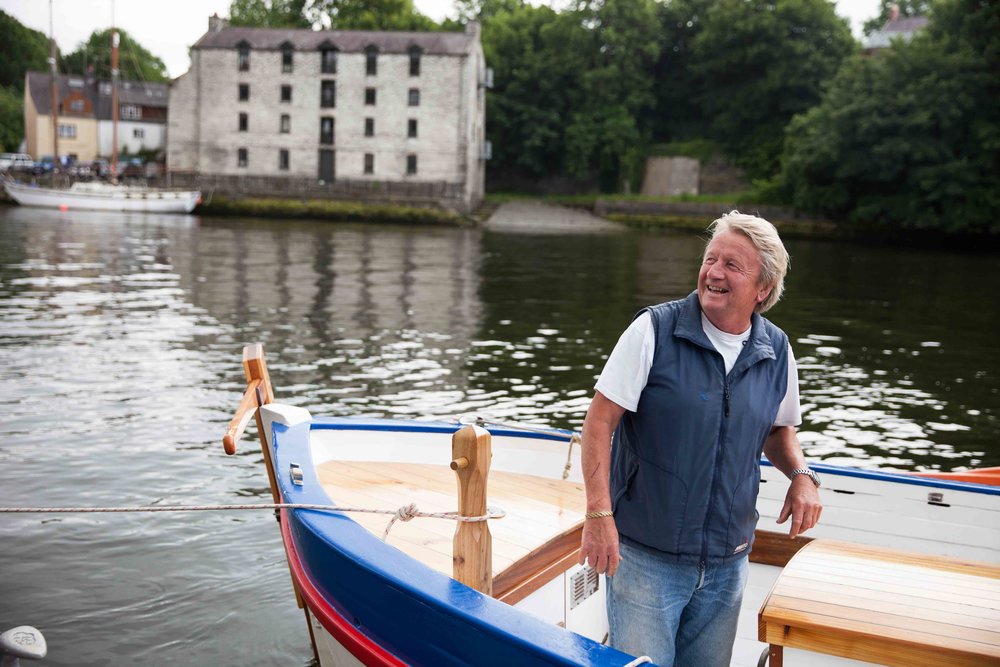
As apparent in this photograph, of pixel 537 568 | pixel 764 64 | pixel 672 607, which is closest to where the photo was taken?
pixel 672 607

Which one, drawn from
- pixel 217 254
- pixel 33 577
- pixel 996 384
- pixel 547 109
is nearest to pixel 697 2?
pixel 547 109

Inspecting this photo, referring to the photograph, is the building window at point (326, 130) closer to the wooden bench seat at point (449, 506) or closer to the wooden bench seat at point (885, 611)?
the wooden bench seat at point (449, 506)

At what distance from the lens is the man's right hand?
3.18m

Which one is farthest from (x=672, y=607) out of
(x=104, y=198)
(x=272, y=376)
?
(x=104, y=198)

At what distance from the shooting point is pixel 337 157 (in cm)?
5669

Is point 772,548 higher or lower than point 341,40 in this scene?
lower

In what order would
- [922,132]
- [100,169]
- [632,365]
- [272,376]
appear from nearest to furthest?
[632,365]
[272,376]
[922,132]
[100,169]

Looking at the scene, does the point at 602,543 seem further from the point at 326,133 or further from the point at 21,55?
the point at 21,55

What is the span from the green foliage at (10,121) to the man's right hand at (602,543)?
273ft

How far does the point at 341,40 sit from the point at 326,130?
5375mm

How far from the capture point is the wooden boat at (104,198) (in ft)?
168

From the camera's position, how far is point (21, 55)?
3450 inches

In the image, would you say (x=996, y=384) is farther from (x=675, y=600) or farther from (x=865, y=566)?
(x=675, y=600)

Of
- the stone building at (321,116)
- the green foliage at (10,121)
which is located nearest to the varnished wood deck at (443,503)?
the stone building at (321,116)
